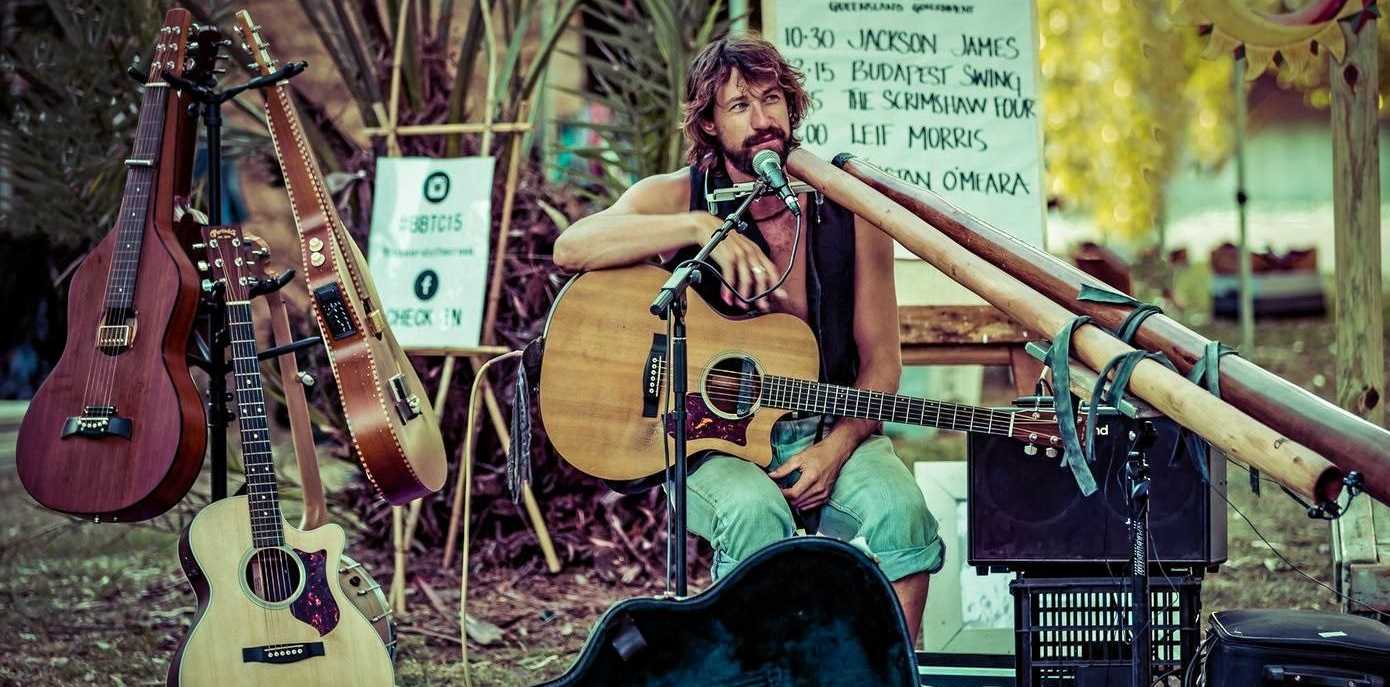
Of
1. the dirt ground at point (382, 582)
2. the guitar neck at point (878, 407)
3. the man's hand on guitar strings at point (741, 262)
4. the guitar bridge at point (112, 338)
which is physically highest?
the man's hand on guitar strings at point (741, 262)

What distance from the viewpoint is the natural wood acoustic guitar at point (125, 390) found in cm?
344

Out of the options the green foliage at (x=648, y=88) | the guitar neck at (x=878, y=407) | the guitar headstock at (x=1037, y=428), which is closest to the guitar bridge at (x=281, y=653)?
the guitar neck at (x=878, y=407)

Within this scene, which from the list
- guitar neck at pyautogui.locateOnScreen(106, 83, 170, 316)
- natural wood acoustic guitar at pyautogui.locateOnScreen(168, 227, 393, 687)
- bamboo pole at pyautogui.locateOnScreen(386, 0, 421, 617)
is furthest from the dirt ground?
guitar neck at pyautogui.locateOnScreen(106, 83, 170, 316)

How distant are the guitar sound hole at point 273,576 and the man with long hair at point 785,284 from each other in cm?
102

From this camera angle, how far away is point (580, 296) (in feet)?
12.1

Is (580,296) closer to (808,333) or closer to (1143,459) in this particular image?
(808,333)

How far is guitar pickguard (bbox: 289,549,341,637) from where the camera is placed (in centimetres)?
350

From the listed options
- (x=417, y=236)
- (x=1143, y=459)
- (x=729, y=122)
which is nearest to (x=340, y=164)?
(x=417, y=236)

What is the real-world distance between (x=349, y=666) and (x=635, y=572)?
241cm

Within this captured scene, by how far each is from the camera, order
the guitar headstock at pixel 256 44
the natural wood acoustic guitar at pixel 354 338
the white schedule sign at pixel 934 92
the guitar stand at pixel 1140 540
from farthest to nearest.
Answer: the white schedule sign at pixel 934 92
the guitar headstock at pixel 256 44
the natural wood acoustic guitar at pixel 354 338
the guitar stand at pixel 1140 540

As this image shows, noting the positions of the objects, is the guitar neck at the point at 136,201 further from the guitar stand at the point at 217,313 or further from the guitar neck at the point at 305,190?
the guitar neck at the point at 305,190

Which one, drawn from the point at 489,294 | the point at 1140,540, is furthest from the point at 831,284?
the point at 489,294

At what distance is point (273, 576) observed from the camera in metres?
3.51

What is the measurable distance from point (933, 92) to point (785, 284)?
4.85 feet
